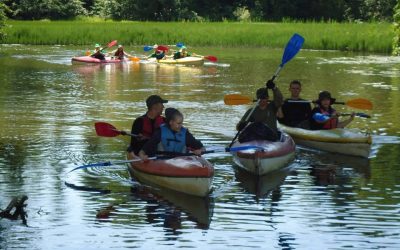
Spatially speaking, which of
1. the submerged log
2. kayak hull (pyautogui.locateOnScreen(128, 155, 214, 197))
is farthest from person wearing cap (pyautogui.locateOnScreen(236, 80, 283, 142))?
the submerged log

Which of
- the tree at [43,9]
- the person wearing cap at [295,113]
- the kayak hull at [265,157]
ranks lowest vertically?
the kayak hull at [265,157]

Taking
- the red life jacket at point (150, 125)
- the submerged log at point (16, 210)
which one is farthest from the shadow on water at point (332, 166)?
the submerged log at point (16, 210)

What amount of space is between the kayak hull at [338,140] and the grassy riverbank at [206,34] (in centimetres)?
2637

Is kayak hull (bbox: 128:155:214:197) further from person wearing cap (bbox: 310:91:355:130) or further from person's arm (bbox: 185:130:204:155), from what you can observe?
person wearing cap (bbox: 310:91:355:130)

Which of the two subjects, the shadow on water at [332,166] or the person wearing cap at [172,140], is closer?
the person wearing cap at [172,140]

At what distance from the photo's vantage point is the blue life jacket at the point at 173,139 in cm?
1141

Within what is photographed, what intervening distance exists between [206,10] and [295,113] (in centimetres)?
4813

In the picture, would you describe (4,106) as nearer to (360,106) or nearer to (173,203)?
(360,106)

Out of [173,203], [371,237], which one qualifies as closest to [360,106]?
[173,203]

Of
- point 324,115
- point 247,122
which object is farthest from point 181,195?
point 324,115

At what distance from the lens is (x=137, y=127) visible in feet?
40.1

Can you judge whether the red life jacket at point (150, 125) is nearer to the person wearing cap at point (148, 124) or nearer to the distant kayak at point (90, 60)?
the person wearing cap at point (148, 124)

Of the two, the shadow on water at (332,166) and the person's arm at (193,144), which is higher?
the person's arm at (193,144)

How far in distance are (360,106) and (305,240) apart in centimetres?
656
